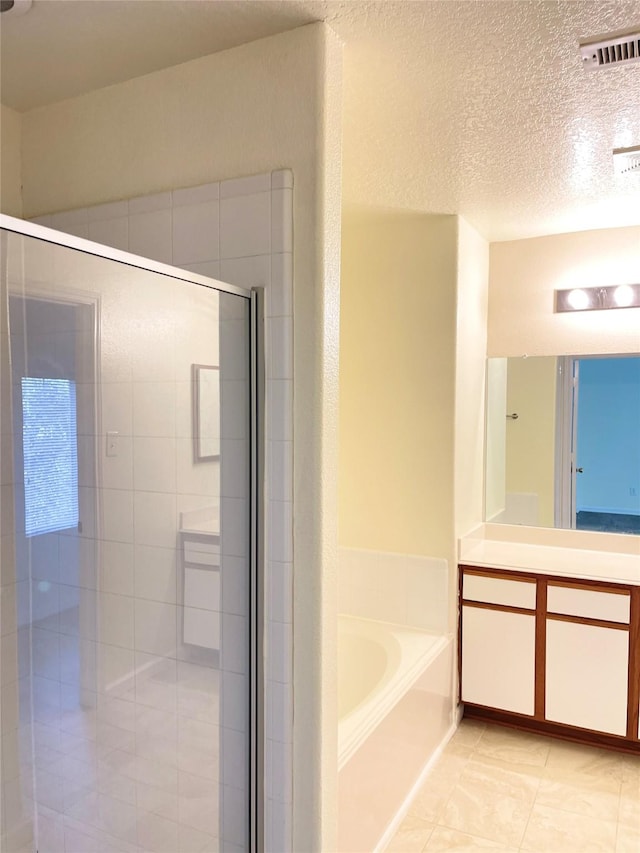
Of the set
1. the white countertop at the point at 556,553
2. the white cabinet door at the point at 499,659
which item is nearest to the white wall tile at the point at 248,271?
the white countertop at the point at 556,553

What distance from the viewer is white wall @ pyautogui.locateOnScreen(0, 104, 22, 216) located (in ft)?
6.96

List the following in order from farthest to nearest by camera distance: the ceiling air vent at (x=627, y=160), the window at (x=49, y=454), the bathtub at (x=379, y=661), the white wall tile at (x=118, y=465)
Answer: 1. the bathtub at (x=379, y=661)
2. the ceiling air vent at (x=627, y=160)
3. the white wall tile at (x=118, y=465)
4. the window at (x=49, y=454)

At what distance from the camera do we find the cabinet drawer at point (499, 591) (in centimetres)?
309

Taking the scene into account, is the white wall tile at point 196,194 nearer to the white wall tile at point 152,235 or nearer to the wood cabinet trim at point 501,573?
the white wall tile at point 152,235

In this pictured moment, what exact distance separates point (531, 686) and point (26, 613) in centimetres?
255

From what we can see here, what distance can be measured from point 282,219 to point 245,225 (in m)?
0.12

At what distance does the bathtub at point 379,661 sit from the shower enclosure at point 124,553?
34.4 inches

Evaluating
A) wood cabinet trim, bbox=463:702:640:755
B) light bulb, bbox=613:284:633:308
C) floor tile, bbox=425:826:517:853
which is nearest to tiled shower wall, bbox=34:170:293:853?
floor tile, bbox=425:826:517:853

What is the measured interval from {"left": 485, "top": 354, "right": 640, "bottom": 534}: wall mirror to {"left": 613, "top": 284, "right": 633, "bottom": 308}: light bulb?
0.88 ft

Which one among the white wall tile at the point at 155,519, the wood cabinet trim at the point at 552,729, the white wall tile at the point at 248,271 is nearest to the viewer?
the white wall tile at the point at 155,519

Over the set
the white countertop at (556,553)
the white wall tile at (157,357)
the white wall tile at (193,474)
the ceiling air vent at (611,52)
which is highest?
the ceiling air vent at (611,52)

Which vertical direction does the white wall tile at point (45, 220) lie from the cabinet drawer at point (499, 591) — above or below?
above

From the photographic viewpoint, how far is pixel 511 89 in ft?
6.34

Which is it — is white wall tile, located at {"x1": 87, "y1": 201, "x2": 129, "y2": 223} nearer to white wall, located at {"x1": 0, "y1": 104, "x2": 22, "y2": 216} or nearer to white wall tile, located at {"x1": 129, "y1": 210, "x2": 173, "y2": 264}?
white wall tile, located at {"x1": 129, "y1": 210, "x2": 173, "y2": 264}
